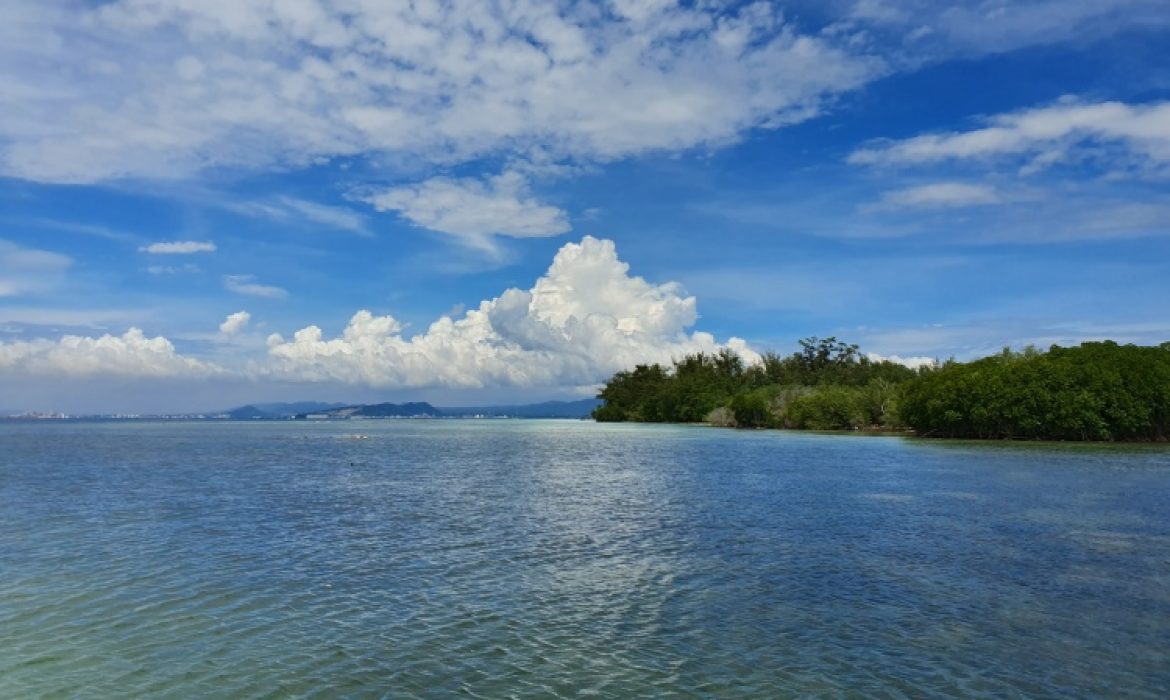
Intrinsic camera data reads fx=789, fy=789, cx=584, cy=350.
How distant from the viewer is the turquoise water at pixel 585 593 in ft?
45.9

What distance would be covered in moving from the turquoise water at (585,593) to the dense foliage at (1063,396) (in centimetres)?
5084

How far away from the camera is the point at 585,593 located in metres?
19.8

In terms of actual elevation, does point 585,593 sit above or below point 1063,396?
below

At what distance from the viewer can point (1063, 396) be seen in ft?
292

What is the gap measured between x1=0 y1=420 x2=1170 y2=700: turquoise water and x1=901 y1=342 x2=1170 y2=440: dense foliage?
167 feet

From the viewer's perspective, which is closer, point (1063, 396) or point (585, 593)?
point (585, 593)

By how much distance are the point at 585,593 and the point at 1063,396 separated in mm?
87731

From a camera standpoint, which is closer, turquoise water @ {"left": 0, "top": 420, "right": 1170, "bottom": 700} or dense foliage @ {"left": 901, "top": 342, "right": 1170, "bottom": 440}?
turquoise water @ {"left": 0, "top": 420, "right": 1170, "bottom": 700}

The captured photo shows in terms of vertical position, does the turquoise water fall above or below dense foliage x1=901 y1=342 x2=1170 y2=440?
below

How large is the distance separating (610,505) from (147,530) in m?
19.4

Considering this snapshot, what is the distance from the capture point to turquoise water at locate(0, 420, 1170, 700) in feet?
45.9

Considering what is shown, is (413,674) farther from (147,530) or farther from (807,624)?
(147,530)

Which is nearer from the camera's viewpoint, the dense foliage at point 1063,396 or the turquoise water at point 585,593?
the turquoise water at point 585,593

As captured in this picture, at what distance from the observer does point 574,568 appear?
22922 millimetres
